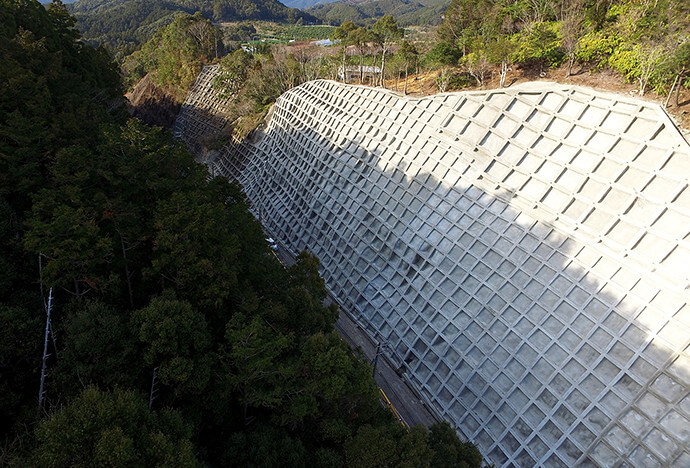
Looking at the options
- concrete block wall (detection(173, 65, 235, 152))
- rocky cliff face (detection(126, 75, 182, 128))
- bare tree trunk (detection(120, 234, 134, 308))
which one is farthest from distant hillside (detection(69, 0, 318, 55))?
bare tree trunk (detection(120, 234, 134, 308))

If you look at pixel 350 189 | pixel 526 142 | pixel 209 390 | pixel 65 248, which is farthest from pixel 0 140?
pixel 526 142

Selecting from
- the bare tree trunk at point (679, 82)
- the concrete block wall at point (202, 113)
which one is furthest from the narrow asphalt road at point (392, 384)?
the concrete block wall at point (202, 113)

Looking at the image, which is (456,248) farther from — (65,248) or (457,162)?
(65,248)

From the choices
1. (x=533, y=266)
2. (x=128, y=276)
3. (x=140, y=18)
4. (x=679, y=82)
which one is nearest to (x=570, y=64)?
(x=679, y=82)

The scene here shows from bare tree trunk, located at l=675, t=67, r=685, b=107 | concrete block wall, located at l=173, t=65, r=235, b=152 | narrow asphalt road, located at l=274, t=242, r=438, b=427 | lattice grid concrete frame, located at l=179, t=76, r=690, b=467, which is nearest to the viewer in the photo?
lattice grid concrete frame, located at l=179, t=76, r=690, b=467

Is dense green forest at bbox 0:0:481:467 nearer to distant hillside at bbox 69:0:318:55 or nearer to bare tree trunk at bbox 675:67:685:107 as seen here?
bare tree trunk at bbox 675:67:685:107

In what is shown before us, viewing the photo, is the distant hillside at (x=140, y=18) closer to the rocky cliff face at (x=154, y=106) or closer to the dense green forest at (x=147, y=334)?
the rocky cliff face at (x=154, y=106)
